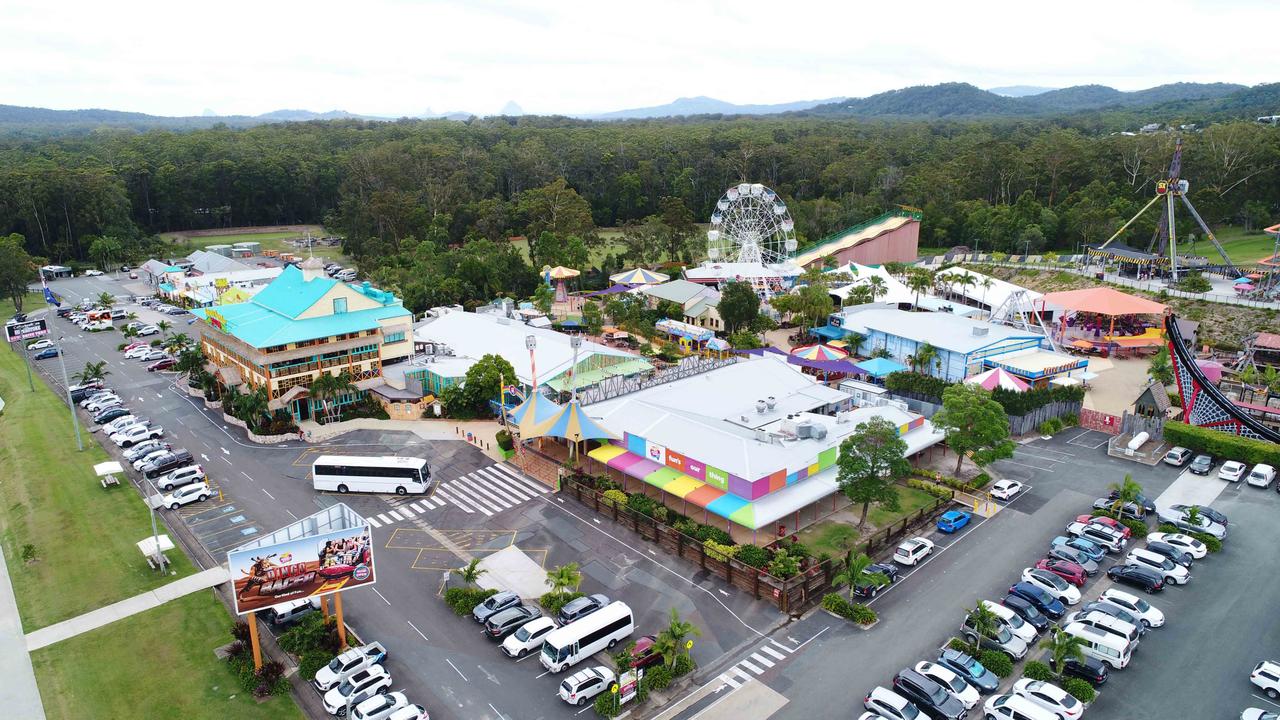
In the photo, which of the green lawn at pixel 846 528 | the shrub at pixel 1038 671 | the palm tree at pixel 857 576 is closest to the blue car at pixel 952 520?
the green lawn at pixel 846 528

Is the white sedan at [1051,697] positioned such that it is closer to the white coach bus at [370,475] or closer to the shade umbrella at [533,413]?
the shade umbrella at [533,413]

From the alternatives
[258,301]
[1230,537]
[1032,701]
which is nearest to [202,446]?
[258,301]

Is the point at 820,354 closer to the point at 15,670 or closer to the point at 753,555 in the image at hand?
the point at 753,555

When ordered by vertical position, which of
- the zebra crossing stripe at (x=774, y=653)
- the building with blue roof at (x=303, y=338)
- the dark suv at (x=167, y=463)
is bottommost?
the zebra crossing stripe at (x=774, y=653)

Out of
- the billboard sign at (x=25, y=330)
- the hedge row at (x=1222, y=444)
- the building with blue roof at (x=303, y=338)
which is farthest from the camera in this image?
the billboard sign at (x=25, y=330)

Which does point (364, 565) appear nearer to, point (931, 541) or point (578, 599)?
point (578, 599)

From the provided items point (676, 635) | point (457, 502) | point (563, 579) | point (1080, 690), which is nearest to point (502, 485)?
point (457, 502)

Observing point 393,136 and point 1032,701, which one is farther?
point 393,136
